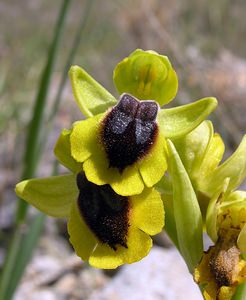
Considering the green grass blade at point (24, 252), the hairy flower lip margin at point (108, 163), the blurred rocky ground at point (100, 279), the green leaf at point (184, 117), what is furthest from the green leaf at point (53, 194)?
the blurred rocky ground at point (100, 279)

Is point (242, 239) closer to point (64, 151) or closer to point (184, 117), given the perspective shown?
point (184, 117)

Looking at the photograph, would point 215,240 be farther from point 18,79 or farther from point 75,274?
point 18,79

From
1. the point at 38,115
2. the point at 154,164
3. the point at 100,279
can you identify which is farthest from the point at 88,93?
the point at 100,279

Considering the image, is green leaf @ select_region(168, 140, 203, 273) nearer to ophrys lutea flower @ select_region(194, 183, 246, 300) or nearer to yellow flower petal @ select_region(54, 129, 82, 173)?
ophrys lutea flower @ select_region(194, 183, 246, 300)

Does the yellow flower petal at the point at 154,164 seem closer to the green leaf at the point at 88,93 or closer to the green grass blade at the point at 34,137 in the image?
the green leaf at the point at 88,93

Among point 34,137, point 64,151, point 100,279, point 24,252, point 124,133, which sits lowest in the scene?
point 100,279

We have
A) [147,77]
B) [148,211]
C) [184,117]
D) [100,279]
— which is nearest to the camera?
[148,211]

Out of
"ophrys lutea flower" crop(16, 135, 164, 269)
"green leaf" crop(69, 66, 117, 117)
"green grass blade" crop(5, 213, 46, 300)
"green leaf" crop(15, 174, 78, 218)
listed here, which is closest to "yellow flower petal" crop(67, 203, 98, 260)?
"ophrys lutea flower" crop(16, 135, 164, 269)
